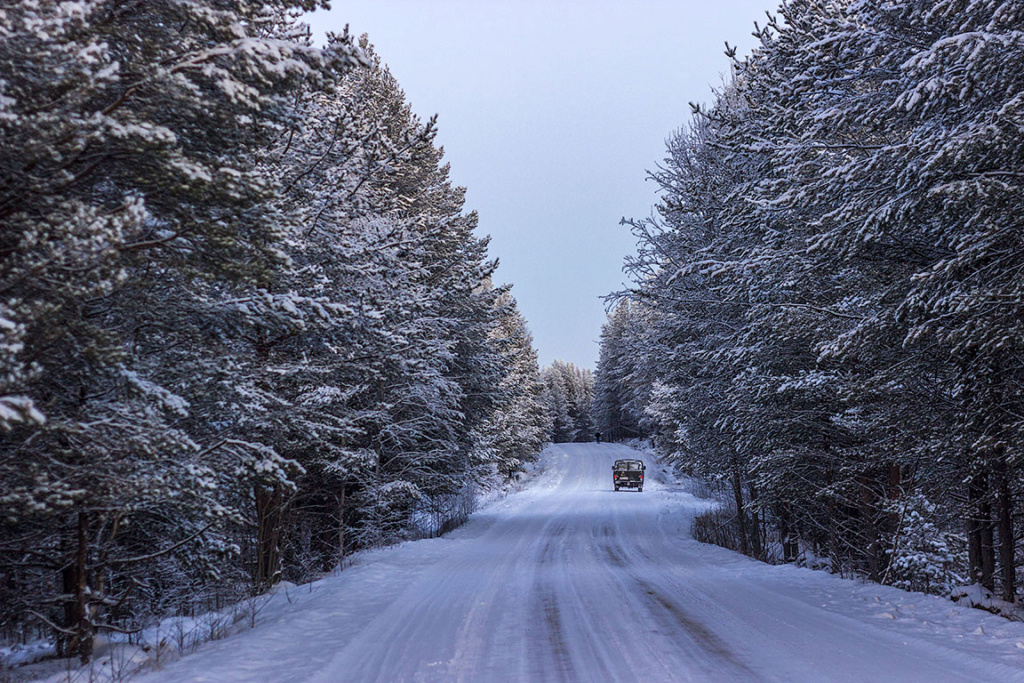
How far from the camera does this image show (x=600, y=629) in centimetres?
789

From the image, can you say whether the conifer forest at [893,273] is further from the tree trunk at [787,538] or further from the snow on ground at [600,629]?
the tree trunk at [787,538]

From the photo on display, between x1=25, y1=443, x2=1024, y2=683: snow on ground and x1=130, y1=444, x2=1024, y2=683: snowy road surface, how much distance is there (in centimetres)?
3

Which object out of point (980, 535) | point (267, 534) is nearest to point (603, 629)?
point (980, 535)

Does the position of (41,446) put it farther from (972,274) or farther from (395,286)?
(972,274)

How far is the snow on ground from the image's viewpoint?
6.11 metres

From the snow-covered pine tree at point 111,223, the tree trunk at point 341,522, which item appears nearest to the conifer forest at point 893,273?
the snow-covered pine tree at point 111,223

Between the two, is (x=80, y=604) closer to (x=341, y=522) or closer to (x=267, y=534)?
(x=267, y=534)

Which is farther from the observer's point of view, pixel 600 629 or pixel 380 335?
pixel 380 335

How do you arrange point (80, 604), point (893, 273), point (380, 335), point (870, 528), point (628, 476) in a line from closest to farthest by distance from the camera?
point (80, 604), point (893, 273), point (380, 335), point (870, 528), point (628, 476)

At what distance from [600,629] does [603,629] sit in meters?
0.04

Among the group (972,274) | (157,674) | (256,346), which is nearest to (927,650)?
(972,274)

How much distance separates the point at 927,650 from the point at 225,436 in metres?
7.61

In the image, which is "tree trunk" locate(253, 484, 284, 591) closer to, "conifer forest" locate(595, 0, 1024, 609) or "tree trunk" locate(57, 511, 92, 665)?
"tree trunk" locate(57, 511, 92, 665)

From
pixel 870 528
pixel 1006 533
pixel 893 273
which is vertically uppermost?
pixel 893 273
